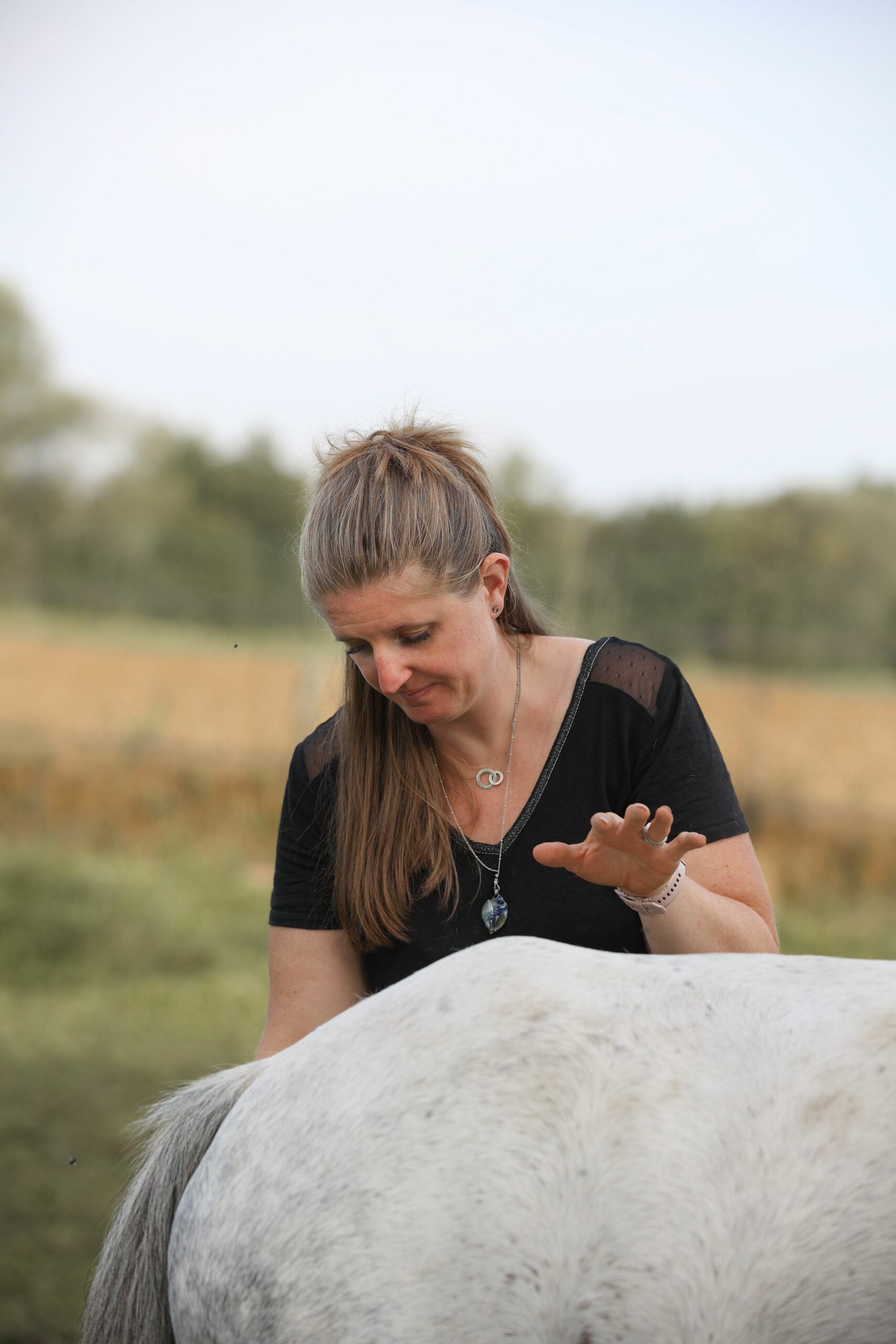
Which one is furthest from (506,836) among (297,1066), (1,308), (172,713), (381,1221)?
(1,308)

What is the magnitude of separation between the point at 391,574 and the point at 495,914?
0.53m

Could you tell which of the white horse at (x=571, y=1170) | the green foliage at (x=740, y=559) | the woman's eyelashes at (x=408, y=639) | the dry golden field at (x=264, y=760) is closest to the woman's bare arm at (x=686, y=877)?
the white horse at (x=571, y=1170)

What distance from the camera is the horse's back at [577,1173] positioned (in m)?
0.95

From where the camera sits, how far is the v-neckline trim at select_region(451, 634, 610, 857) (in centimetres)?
160

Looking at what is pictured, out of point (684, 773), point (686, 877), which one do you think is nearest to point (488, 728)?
point (684, 773)

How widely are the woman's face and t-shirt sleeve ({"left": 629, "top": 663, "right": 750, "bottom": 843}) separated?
0.92 feet

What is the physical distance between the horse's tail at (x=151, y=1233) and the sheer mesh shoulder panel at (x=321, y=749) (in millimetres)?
586

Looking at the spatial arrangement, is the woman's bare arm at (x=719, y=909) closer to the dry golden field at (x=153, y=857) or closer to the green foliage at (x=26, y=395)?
the dry golden field at (x=153, y=857)

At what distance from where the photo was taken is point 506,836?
1601 millimetres

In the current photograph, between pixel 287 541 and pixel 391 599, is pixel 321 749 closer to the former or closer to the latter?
pixel 391 599

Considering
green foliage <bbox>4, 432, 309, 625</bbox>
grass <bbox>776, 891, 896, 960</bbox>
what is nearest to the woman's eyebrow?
grass <bbox>776, 891, 896, 960</bbox>

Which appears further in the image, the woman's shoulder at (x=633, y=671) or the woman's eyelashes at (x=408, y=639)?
the woman's shoulder at (x=633, y=671)

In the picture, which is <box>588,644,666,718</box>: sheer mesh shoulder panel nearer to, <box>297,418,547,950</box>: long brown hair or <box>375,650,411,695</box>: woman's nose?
<box>297,418,547,950</box>: long brown hair

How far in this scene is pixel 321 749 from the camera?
175 centimetres
